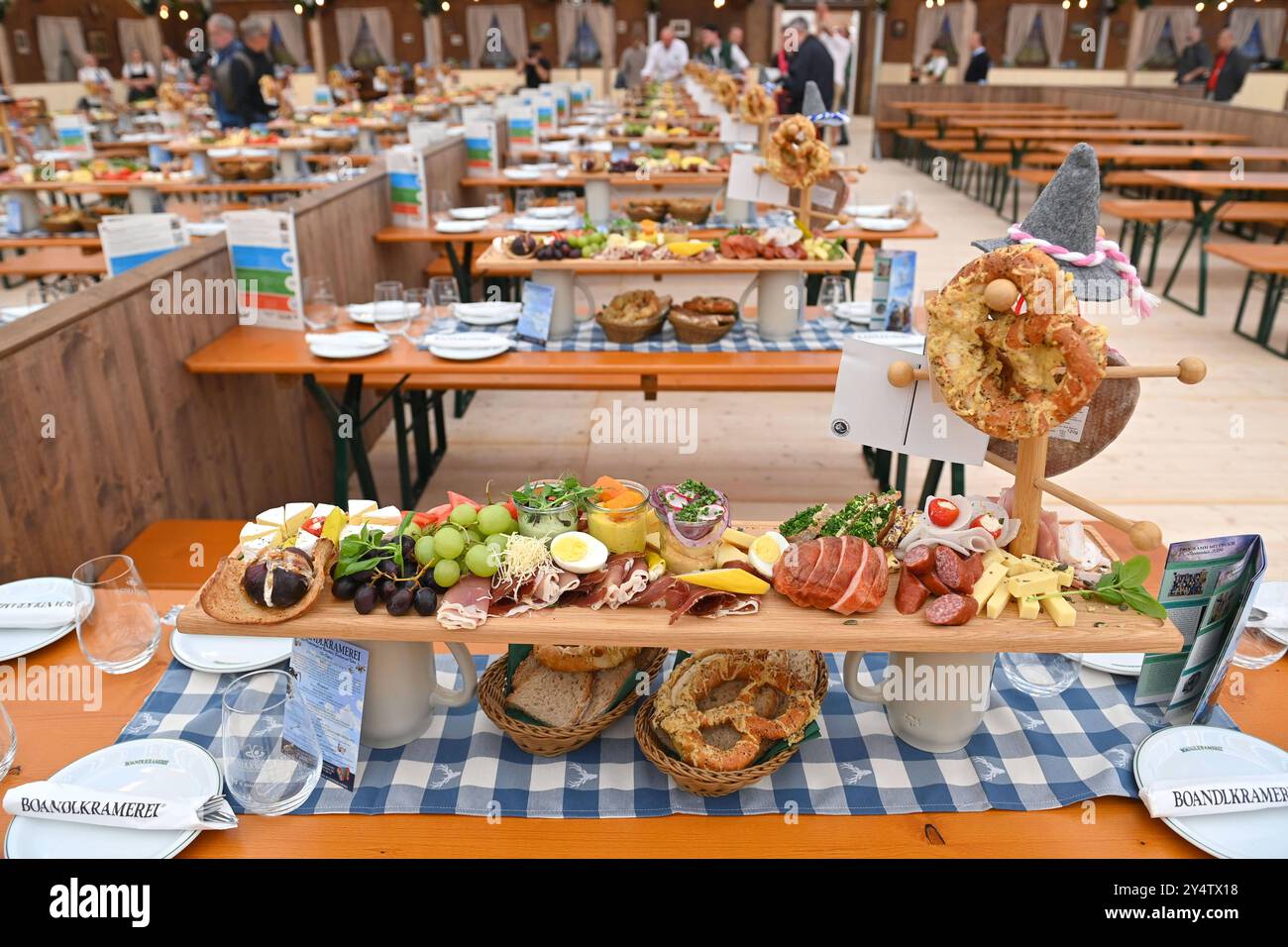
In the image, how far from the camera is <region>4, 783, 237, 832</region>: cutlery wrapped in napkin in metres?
1.38

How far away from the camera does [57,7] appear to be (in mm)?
22375

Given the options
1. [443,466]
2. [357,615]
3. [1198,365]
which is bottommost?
[443,466]

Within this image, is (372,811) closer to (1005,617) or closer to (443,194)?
(1005,617)

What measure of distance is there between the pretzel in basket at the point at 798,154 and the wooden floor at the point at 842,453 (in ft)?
4.73

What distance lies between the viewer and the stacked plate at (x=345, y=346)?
3.30 metres

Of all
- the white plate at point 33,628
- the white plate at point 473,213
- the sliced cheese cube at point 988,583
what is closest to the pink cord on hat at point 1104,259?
the sliced cheese cube at point 988,583

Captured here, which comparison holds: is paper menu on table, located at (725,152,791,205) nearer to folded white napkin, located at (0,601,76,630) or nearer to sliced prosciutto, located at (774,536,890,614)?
sliced prosciutto, located at (774,536,890,614)

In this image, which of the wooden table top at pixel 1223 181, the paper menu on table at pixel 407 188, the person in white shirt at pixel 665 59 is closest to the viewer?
the paper menu on table at pixel 407 188

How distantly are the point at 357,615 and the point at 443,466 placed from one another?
3.42 m

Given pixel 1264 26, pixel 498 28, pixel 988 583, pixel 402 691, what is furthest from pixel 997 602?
pixel 1264 26

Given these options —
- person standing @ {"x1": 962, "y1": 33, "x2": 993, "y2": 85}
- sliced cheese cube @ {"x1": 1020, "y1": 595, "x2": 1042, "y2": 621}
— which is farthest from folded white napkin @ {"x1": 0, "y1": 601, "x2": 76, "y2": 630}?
person standing @ {"x1": 962, "y1": 33, "x2": 993, "y2": 85}

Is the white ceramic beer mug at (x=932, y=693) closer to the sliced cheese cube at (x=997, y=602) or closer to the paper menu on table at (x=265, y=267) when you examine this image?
the sliced cheese cube at (x=997, y=602)

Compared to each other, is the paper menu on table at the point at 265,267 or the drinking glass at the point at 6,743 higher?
the paper menu on table at the point at 265,267
